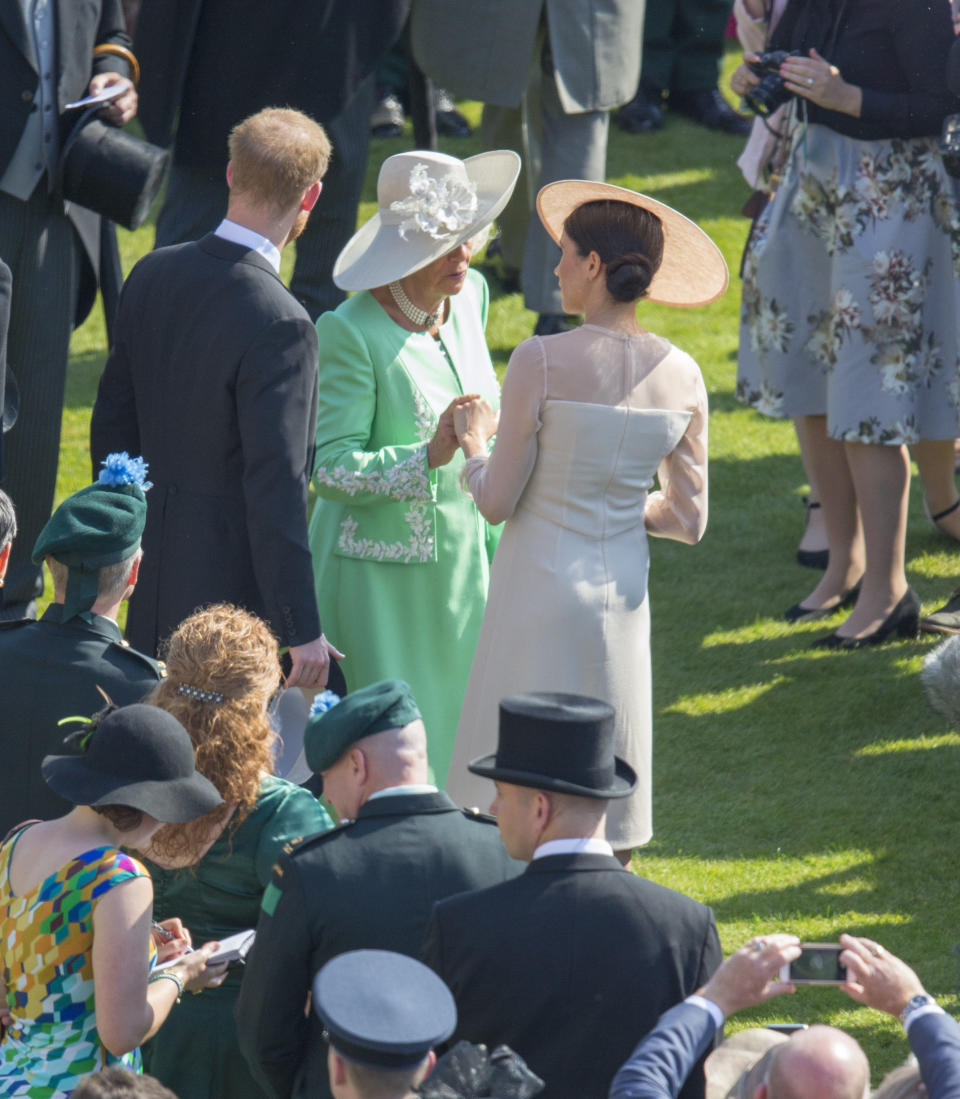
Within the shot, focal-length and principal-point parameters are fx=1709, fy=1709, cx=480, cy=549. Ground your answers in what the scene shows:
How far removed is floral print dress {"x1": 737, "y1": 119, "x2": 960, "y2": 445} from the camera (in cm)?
541

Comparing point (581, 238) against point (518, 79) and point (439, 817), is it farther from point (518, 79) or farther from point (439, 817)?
point (518, 79)

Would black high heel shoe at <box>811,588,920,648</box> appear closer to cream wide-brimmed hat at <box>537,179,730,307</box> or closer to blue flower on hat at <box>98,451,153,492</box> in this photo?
cream wide-brimmed hat at <box>537,179,730,307</box>

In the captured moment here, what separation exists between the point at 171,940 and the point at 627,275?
1694 millimetres

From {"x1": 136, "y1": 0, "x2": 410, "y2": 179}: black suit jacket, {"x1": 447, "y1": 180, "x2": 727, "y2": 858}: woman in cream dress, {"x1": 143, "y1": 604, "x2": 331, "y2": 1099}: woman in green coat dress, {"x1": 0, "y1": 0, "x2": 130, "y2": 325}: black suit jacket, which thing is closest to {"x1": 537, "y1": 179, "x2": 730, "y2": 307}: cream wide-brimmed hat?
{"x1": 447, "y1": 180, "x2": 727, "y2": 858}: woman in cream dress

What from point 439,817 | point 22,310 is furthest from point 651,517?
point 22,310

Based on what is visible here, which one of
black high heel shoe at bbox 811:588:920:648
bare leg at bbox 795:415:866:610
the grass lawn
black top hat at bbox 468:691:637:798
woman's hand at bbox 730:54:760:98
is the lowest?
the grass lawn

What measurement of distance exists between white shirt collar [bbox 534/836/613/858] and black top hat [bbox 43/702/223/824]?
54 centimetres

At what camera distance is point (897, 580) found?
5.69m

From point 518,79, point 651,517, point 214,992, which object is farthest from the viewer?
point 518,79

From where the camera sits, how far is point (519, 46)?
714cm

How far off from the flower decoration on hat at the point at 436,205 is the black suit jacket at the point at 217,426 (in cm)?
46

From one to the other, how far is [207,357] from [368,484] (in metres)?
Answer: 0.50

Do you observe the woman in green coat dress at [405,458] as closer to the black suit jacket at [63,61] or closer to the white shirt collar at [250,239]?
the white shirt collar at [250,239]

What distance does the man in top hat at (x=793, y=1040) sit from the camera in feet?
7.38
